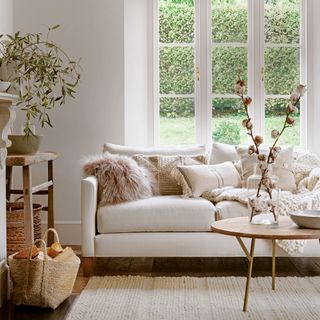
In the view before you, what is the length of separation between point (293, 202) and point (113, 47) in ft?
6.96

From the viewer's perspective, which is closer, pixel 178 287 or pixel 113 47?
pixel 178 287

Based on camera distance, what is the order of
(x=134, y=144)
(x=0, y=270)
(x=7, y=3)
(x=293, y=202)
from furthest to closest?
(x=134, y=144)
(x=7, y=3)
(x=293, y=202)
(x=0, y=270)

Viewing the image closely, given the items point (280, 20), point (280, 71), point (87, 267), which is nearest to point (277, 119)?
point (280, 71)

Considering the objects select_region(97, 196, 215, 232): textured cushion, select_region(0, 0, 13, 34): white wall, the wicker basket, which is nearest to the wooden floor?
select_region(97, 196, 215, 232): textured cushion

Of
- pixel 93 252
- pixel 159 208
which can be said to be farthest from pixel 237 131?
pixel 93 252

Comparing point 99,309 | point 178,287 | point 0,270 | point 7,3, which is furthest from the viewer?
point 7,3

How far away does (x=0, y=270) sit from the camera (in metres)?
3.01

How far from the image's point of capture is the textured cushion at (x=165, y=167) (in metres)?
4.56

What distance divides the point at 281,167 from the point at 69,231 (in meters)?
1.92

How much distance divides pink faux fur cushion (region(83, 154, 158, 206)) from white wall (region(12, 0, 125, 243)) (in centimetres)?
75

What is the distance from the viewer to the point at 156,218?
157 inches

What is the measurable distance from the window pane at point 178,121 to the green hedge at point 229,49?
1.5 inches

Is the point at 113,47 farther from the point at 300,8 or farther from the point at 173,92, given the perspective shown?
the point at 300,8

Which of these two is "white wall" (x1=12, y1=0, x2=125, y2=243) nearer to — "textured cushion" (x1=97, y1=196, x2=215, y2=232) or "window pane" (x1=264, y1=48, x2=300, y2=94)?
"textured cushion" (x1=97, y1=196, x2=215, y2=232)
